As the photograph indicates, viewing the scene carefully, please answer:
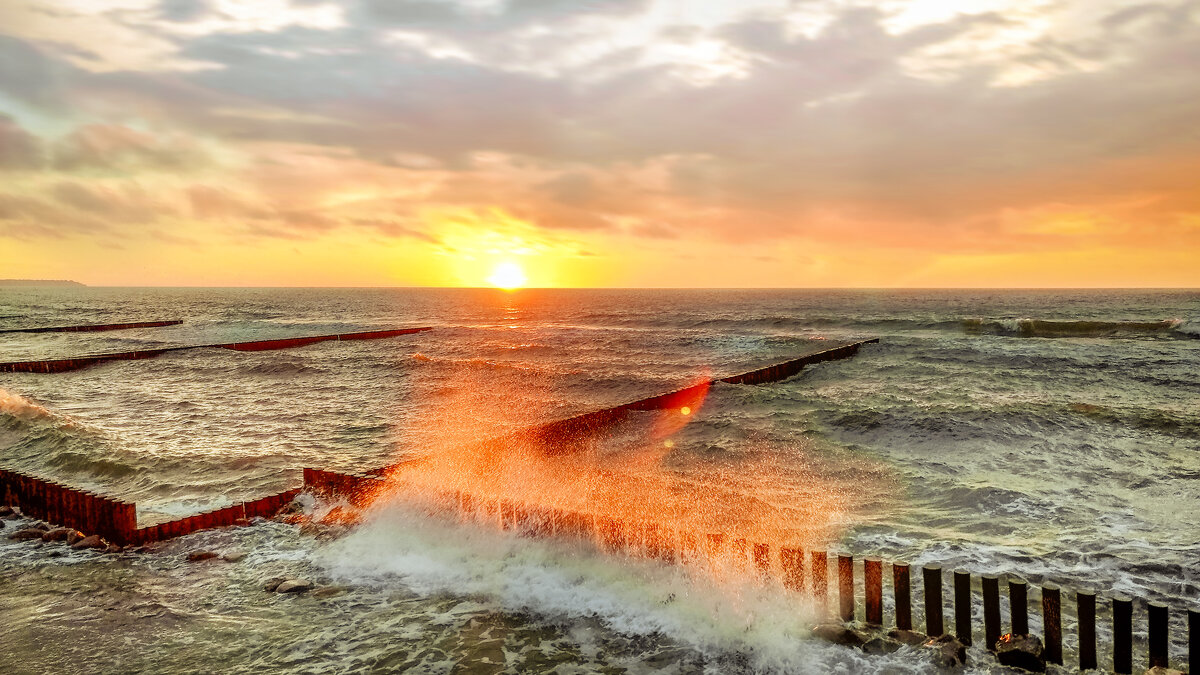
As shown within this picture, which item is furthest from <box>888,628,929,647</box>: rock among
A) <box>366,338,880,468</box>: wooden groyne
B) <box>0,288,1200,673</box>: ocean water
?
<box>366,338,880,468</box>: wooden groyne

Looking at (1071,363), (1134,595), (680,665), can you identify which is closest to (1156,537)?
(1134,595)

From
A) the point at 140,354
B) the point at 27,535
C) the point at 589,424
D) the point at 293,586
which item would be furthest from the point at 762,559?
the point at 140,354

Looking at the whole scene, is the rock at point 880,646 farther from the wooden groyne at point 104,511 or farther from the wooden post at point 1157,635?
the wooden groyne at point 104,511

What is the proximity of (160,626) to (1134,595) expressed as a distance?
11147 millimetres

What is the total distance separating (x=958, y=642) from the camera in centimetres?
654

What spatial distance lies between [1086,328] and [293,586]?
221 feet

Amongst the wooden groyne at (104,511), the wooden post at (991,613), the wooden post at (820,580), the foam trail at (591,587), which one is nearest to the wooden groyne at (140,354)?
the wooden groyne at (104,511)

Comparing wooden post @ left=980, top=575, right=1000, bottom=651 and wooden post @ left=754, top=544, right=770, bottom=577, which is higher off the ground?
wooden post @ left=754, top=544, right=770, bottom=577

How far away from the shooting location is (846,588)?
6.96 meters

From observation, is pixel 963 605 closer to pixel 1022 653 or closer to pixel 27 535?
pixel 1022 653

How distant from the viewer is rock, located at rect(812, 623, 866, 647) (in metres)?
6.73

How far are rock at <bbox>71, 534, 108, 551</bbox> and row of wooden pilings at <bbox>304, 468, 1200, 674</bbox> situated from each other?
5065 mm

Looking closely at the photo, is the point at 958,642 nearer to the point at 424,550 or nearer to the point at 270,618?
the point at 424,550

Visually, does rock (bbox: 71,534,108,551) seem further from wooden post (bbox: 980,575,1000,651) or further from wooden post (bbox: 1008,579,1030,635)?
wooden post (bbox: 1008,579,1030,635)
